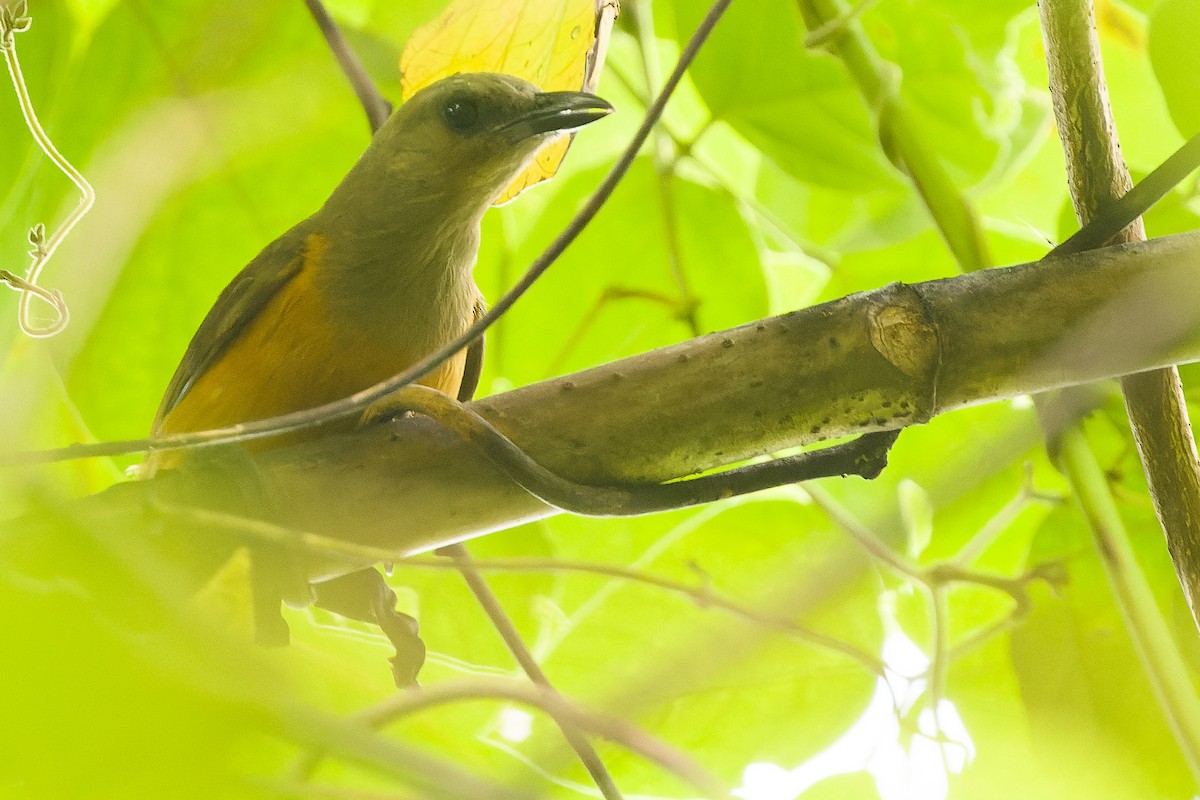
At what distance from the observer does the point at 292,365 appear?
0.75 meters

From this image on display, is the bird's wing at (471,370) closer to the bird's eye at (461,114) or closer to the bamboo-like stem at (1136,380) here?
the bird's eye at (461,114)

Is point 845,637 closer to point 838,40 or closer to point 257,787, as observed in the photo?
point 838,40

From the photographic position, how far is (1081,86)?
23.1 inches

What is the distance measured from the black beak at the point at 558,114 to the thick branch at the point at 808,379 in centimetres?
28

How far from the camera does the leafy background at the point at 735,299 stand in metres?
0.72

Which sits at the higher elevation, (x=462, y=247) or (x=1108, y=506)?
(x=462, y=247)

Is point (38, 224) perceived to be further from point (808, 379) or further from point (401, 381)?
point (808, 379)

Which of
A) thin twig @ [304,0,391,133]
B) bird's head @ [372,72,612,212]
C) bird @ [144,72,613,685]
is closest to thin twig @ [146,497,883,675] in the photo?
bird @ [144,72,613,685]

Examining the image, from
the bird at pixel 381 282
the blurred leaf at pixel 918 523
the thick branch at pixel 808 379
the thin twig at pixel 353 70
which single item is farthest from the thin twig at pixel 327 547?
the thin twig at pixel 353 70

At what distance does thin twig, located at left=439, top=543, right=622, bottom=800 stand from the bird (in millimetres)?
69

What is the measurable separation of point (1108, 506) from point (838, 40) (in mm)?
393

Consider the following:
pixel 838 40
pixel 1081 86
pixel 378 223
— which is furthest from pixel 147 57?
pixel 1081 86

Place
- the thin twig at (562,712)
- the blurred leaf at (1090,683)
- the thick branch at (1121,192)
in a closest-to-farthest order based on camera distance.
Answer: the thin twig at (562,712)
the thick branch at (1121,192)
the blurred leaf at (1090,683)

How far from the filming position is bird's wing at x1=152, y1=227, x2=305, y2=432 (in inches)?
31.9
